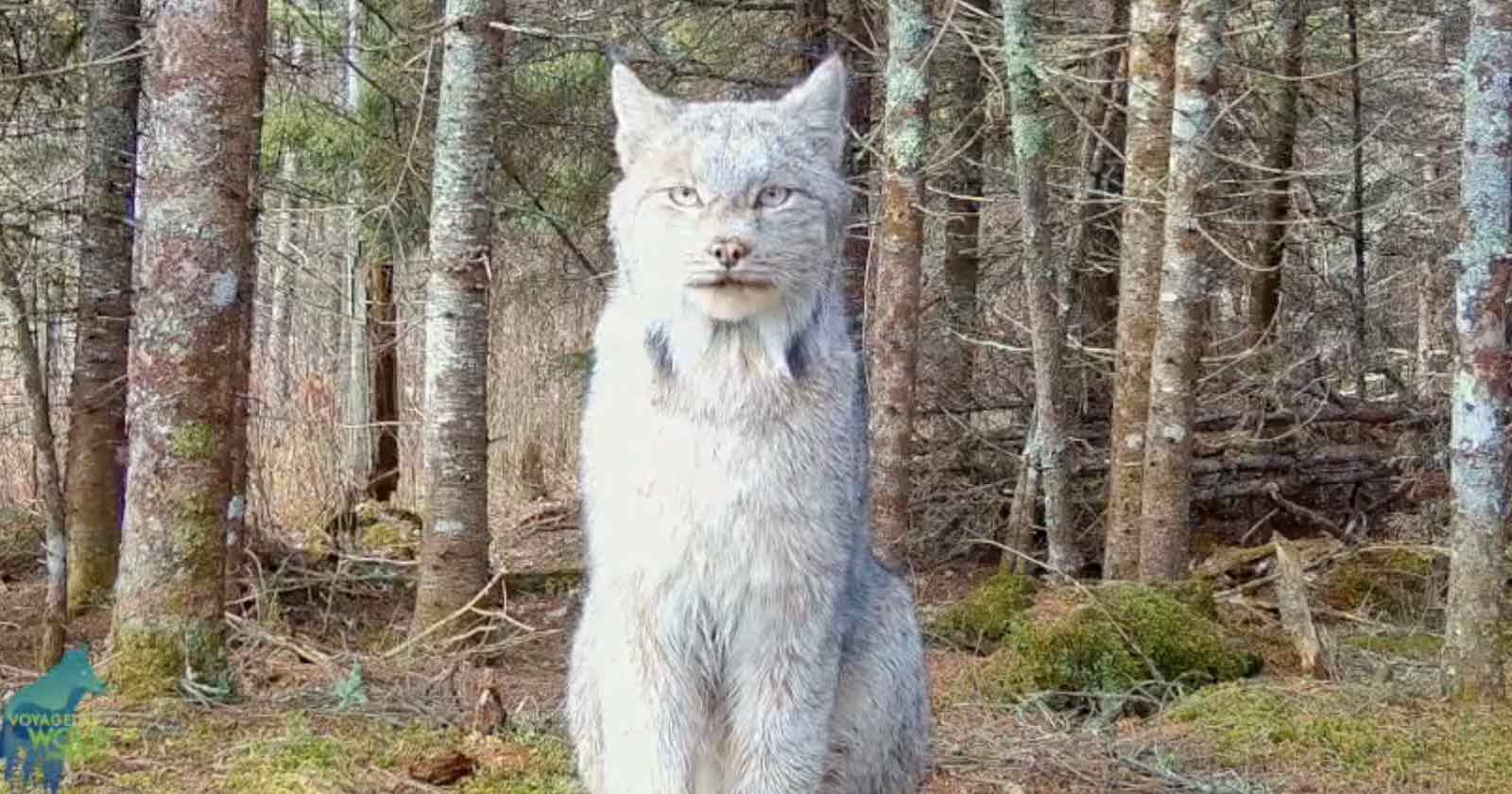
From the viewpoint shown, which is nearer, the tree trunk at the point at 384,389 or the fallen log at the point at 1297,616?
the fallen log at the point at 1297,616

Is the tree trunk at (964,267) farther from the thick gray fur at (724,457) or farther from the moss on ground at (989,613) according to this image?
the thick gray fur at (724,457)

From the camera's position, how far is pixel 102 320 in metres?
8.84

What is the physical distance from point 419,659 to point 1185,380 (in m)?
4.16

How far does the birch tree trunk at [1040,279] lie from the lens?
26.7 feet

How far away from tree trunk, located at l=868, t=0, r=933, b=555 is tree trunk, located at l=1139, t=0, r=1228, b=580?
1296mm

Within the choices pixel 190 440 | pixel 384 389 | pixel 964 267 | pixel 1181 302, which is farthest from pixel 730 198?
pixel 384 389

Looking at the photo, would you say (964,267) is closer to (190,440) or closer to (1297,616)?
(1297,616)

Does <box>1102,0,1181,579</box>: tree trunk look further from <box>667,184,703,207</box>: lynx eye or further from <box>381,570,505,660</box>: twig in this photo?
<box>667,184,703,207</box>: lynx eye

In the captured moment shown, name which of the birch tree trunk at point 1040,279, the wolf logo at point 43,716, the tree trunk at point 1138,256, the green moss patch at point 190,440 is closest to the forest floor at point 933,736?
the wolf logo at point 43,716

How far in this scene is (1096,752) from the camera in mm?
5598

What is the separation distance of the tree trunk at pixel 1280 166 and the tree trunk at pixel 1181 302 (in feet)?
10.5

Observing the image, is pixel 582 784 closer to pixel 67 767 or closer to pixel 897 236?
pixel 67 767

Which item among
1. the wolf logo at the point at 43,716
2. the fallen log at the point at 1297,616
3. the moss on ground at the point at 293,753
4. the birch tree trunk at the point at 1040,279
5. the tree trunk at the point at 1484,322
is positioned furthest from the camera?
the birch tree trunk at the point at 1040,279

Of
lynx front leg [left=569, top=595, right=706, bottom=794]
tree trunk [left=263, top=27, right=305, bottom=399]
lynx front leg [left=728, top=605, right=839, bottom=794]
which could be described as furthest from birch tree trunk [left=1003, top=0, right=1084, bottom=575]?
lynx front leg [left=569, top=595, right=706, bottom=794]
